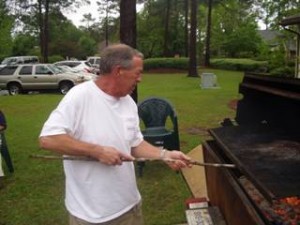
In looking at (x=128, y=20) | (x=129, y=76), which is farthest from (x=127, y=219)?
(x=128, y=20)

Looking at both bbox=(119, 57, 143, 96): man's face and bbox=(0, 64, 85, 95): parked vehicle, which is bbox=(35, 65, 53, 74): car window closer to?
bbox=(0, 64, 85, 95): parked vehicle

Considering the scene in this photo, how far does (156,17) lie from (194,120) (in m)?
46.7

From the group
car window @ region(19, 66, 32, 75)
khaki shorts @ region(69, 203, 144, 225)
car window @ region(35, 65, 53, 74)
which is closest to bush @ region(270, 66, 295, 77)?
car window @ region(35, 65, 53, 74)

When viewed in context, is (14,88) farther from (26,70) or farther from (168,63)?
(168,63)

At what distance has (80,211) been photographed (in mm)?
3027

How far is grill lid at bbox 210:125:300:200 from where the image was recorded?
2.89m

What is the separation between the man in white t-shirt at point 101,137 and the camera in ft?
9.29

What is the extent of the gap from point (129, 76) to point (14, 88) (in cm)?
2222

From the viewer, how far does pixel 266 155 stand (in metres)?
3.69

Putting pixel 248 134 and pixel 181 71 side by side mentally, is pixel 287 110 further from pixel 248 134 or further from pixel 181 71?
pixel 181 71

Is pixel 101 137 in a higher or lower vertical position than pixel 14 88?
higher

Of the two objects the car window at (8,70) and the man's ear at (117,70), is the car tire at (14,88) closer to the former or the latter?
the car window at (8,70)

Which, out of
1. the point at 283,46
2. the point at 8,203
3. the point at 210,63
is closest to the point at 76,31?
the point at 210,63

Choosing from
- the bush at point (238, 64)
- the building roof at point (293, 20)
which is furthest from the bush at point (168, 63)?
the building roof at point (293, 20)
